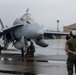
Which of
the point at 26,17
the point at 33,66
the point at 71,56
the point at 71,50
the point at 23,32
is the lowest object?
the point at 33,66

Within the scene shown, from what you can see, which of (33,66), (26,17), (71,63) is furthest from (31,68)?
(26,17)

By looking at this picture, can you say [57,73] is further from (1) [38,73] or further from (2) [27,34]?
(2) [27,34]

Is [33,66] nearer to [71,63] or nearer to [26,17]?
[71,63]

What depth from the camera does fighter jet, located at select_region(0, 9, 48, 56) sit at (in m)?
18.3

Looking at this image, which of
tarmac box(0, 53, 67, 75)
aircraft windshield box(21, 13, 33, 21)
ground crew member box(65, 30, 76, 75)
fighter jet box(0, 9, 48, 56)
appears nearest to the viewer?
ground crew member box(65, 30, 76, 75)

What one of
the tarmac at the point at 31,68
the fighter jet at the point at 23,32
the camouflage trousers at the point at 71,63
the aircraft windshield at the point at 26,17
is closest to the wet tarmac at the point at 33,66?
the tarmac at the point at 31,68

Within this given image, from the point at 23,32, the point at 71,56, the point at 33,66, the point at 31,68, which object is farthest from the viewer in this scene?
the point at 23,32

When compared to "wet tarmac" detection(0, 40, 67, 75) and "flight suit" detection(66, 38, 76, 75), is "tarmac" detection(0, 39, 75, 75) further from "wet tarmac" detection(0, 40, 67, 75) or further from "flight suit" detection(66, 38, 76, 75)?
"flight suit" detection(66, 38, 76, 75)

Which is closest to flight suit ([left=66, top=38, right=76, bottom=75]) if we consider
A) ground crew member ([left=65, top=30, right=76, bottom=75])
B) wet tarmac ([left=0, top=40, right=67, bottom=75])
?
ground crew member ([left=65, top=30, right=76, bottom=75])

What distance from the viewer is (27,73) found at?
10.8 m

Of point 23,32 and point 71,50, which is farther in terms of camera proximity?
point 23,32

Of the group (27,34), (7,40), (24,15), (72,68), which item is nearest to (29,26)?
(27,34)

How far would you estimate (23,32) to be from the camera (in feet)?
63.6

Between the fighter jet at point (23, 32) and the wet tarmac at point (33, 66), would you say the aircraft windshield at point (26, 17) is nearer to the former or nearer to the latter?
the fighter jet at point (23, 32)
